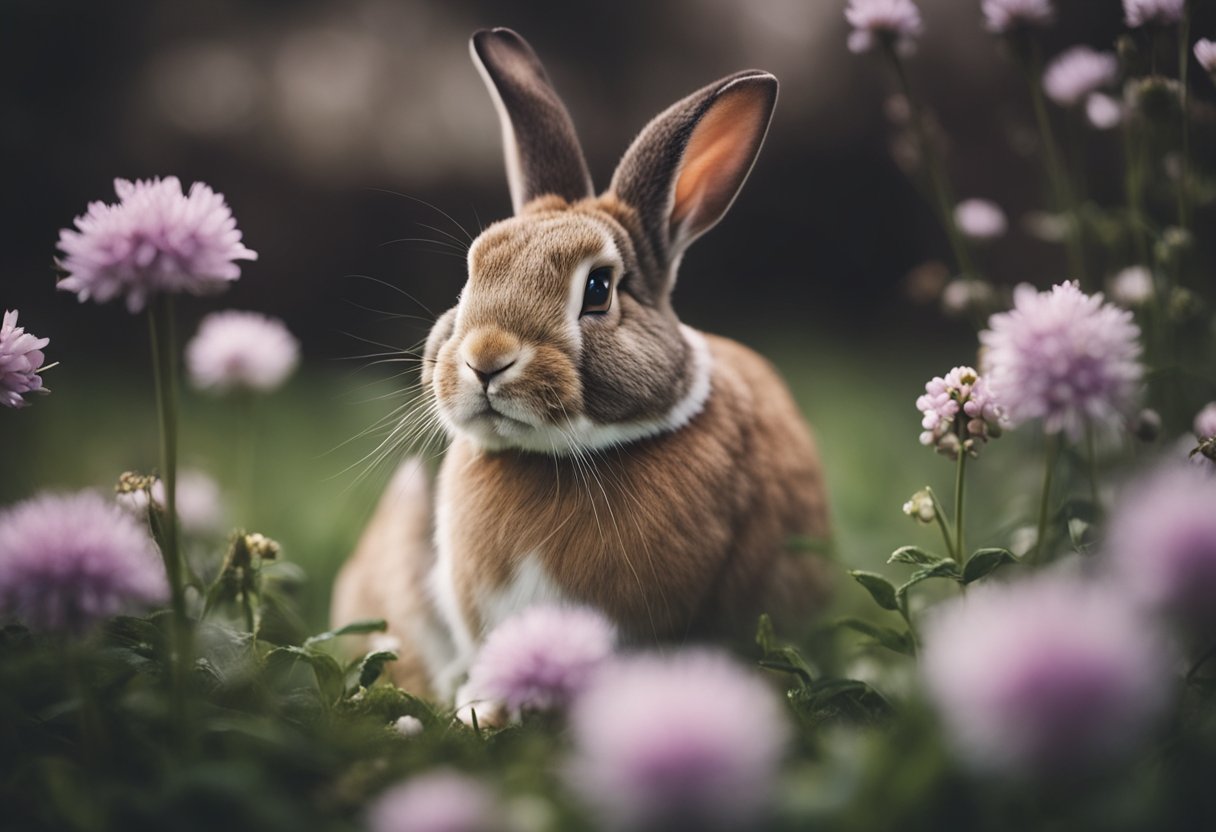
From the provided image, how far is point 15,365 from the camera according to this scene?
5.75 feet

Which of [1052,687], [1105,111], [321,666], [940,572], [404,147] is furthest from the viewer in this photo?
[404,147]

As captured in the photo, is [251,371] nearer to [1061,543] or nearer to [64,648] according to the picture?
[64,648]

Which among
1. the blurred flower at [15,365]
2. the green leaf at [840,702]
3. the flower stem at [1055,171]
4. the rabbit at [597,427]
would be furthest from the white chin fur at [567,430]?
the flower stem at [1055,171]

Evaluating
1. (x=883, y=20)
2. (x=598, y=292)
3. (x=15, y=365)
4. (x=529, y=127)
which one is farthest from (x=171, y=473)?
(x=883, y=20)

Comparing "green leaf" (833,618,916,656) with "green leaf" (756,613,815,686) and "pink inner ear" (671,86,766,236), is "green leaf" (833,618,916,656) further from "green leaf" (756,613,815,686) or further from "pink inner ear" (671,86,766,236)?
"pink inner ear" (671,86,766,236)

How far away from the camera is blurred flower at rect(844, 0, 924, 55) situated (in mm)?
2242

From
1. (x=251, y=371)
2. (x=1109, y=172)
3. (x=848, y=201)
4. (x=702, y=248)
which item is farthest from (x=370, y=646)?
(x=1109, y=172)

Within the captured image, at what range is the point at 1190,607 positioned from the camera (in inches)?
44.7

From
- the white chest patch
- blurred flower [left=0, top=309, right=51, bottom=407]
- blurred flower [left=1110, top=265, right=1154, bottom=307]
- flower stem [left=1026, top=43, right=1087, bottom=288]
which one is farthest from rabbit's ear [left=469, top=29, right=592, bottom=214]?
blurred flower [left=1110, top=265, right=1154, bottom=307]

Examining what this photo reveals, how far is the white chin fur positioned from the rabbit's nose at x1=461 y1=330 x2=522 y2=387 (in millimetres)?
78

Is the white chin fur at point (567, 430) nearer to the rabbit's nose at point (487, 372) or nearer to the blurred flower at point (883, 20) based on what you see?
the rabbit's nose at point (487, 372)

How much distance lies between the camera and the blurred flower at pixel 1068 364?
4.50 feet

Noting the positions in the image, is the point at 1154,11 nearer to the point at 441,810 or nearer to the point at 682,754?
the point at 682,754

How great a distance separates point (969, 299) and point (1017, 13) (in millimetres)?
708
